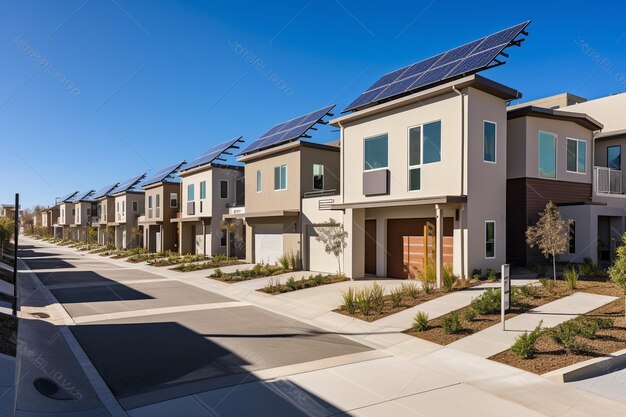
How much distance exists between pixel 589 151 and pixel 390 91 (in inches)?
361

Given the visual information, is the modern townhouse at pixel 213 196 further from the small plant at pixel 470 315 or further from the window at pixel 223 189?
the small plant at pixel 470 315

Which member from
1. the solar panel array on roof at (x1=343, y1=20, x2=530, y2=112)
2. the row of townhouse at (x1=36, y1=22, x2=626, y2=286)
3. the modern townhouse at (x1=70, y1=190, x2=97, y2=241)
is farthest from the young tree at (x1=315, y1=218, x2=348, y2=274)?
the modern townhouse at (x1=70, y1=190, x2=97, y2=241)

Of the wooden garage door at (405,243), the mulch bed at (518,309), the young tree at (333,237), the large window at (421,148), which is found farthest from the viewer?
the young tree at (333,237)

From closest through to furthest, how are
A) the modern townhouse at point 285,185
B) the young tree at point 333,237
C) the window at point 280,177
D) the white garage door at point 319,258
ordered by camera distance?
the young tree at point 333,237 → the white garage door at point 319,258 → the modern townhouse at point 285,185 → the window at point 280,177

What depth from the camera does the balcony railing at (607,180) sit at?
18841 mm

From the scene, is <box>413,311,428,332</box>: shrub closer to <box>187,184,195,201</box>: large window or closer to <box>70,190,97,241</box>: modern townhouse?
<box>187,184,195,201</box>: large window

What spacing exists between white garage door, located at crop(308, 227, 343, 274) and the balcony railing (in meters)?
12.0

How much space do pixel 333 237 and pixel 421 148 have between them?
18.8 feet

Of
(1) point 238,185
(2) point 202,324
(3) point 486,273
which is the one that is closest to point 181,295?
(2) point 202,324

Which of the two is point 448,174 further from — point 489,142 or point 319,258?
point 319,258

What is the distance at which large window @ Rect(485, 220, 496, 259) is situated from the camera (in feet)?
49.4

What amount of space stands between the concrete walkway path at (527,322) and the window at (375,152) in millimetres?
8183

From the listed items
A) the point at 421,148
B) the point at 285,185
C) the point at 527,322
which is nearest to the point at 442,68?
the point at 421,148

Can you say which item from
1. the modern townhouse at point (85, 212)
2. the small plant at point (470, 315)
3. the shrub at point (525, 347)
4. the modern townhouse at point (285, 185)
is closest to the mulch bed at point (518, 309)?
the small plant at point (470, 315)
